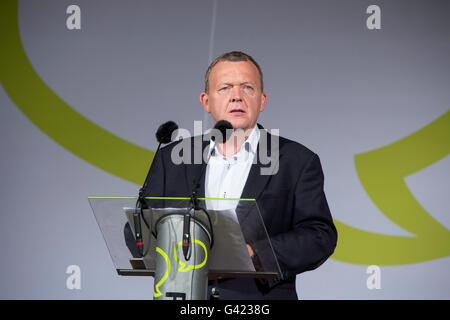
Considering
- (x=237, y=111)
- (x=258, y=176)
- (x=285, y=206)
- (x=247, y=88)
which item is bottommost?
(x=285, y=206)

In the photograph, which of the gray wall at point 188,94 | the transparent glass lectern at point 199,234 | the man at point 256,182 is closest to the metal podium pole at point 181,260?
the transparent glass lectern at point 199,234

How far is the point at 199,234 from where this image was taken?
1.81 m

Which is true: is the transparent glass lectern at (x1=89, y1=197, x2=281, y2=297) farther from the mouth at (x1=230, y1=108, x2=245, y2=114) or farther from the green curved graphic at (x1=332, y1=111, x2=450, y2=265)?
the green curved graphic at (x1=332, y1=111, x2=450, y2=265)

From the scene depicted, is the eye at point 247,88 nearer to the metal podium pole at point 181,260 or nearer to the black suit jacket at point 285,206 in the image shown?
the black suit jacket at point 285,206

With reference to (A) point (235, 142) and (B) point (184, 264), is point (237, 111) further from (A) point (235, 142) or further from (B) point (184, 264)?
(B) point (184, 264)

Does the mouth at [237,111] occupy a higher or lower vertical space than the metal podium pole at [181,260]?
higher

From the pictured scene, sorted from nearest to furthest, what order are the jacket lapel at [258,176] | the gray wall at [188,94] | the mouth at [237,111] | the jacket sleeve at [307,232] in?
1. the jacket sleeve at [307,232]
2. the jacket lapel at [258,176]
3. the mouth at [237,111]
4. the gray wall at [188,94]

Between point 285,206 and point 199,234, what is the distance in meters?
0.72

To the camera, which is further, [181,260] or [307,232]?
[307,232]

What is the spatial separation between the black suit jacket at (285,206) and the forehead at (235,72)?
0.92ft

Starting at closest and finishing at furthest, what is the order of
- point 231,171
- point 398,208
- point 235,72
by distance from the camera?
point 231,171 → point 235,72 → point 398,208

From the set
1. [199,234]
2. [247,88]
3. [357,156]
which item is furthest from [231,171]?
[357,156]

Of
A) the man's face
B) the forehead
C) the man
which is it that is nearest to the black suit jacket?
the man

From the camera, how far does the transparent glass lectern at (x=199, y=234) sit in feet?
5.91
